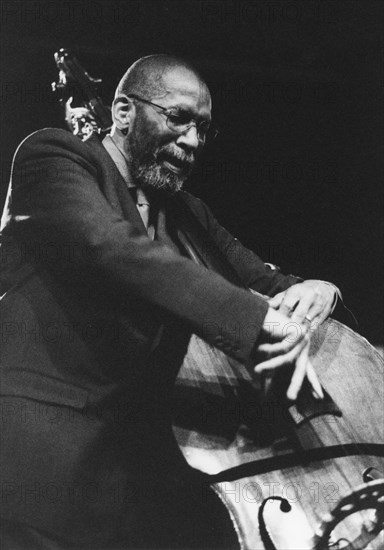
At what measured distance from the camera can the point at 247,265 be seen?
6.29 ft

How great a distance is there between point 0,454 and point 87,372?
0.27 m

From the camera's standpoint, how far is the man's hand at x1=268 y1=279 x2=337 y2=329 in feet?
4.84

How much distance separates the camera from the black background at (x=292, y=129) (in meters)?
2.51

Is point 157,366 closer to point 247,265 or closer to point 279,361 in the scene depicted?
point 279,361

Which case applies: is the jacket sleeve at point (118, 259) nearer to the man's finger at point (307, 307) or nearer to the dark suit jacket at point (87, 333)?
the dark suit jacket at point (87, 333)

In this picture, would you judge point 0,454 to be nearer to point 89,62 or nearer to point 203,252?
point 203,252

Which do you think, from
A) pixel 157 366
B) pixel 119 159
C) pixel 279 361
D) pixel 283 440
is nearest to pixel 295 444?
pixel 283 440

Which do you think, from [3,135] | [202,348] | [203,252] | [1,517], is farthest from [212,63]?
[1,517]


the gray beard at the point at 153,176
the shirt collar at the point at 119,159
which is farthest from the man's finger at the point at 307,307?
the shirt collar at the point at 119,159

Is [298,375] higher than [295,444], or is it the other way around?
[298,375]

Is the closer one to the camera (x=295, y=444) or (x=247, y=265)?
(x=295, y=444)

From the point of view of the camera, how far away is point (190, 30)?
2.51 m

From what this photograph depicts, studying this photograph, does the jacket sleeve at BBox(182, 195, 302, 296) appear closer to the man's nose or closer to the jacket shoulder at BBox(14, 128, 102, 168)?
the man's nose

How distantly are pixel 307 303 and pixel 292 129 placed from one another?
4.90 feet
